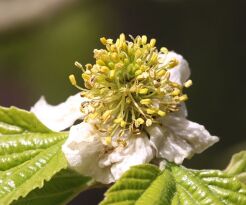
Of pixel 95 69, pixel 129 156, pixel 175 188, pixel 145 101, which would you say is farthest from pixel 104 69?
pixel 175 188

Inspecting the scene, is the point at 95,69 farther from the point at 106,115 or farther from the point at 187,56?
the point at 187,56

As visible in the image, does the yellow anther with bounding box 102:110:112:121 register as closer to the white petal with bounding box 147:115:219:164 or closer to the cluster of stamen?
the cluster of stamen

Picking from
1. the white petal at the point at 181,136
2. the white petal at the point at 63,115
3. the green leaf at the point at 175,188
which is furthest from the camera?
the white petal at the point at 63,115

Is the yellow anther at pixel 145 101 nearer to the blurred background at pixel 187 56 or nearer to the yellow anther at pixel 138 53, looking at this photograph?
the yellow anther at pixel 138 53

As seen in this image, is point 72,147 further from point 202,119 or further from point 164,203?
point 202,119

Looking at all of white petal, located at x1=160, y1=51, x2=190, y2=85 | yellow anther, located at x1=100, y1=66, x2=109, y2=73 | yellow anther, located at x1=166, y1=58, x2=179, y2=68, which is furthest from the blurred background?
yellow anther, located at x1=100, y1=66, x2=109, y2=73

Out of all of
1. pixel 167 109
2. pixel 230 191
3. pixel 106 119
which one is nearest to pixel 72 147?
pixel 106 119

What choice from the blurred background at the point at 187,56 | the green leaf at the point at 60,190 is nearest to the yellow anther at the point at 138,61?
the green leaf at the point at 60,190

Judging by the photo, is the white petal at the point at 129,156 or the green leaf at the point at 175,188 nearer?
the green leaf at the point at 175,188
